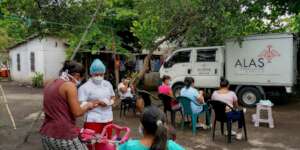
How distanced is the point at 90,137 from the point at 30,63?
1879 cm

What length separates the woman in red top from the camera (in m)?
2.96

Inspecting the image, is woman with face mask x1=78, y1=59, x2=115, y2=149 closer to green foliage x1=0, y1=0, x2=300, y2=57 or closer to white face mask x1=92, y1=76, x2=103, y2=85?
white face mask x1=92, y1=76, x2=103, y2=85

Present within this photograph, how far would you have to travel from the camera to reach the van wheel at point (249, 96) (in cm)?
1098

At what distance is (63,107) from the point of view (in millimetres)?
2975

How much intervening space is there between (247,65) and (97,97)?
7.76 meters

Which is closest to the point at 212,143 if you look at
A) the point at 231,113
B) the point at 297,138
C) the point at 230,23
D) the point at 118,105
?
the point at 231,113

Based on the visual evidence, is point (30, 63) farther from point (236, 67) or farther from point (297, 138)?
point (297, 138)

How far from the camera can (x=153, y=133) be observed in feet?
7.32

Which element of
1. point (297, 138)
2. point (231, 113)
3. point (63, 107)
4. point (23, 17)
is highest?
point (23, 17)

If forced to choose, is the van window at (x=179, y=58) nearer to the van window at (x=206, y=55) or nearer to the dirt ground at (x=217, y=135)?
the van window at (x=206, y=55)

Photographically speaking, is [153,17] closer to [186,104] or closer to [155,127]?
[186,104]

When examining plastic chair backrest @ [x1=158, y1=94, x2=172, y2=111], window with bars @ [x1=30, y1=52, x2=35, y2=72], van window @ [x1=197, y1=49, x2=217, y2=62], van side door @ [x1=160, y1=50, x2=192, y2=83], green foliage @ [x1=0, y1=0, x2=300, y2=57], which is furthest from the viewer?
window with bars @ [x1=30, y1=52, x2=35, y2=72]

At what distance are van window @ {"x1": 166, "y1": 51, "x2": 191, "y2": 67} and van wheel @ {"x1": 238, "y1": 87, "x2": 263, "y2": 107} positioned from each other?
2.25m

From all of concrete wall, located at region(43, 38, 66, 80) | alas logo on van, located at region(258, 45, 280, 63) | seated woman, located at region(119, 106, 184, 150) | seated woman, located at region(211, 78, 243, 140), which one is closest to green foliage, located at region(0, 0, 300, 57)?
alas logo on van, located at region(258, 45, 280, 63)
